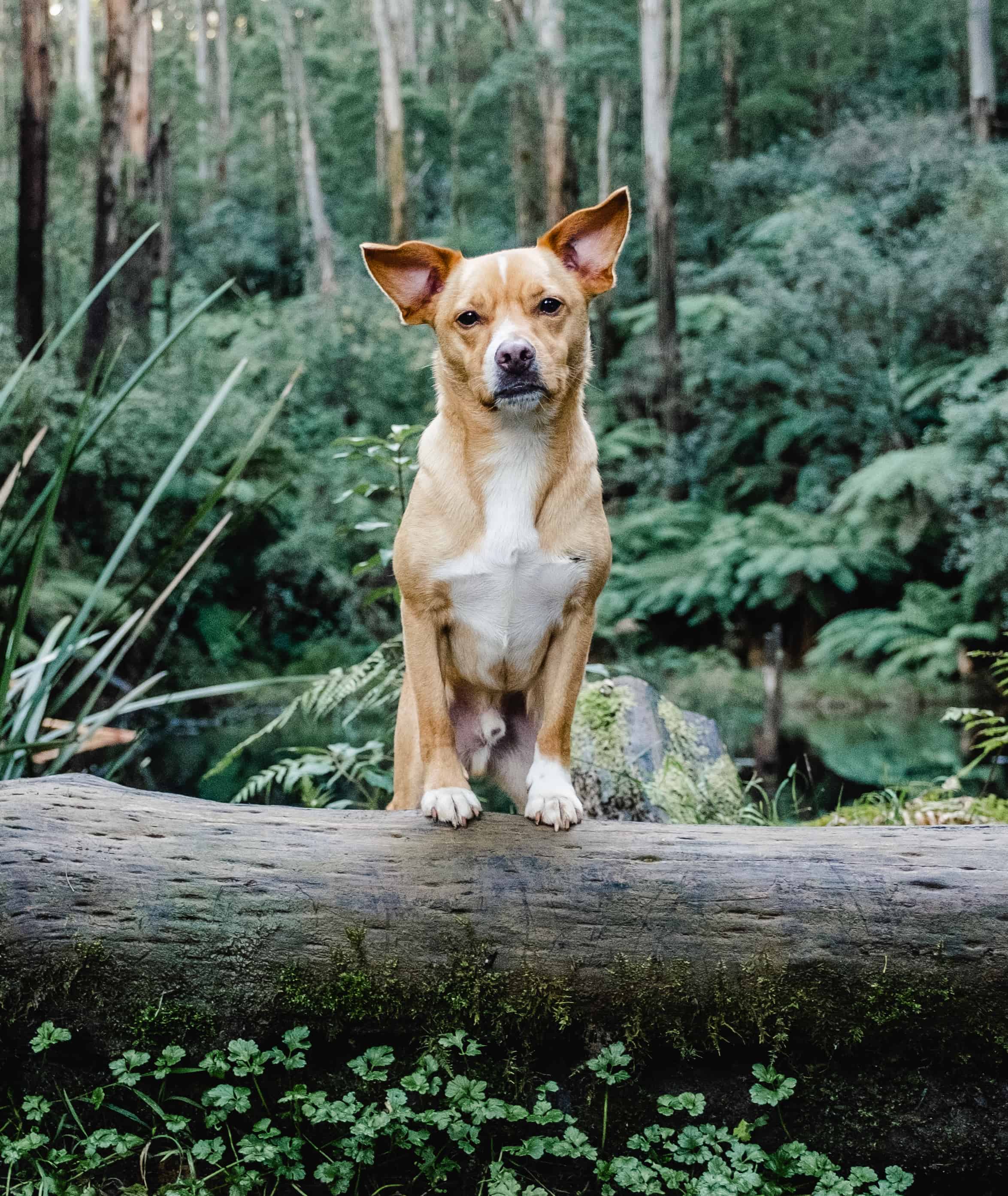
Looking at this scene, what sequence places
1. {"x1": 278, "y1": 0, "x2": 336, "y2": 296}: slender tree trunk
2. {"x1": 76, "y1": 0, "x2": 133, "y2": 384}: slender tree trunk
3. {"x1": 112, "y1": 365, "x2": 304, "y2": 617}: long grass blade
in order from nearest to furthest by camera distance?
1. {"x1": 112, "y1": 365, "x2": 304, "y2": 617}: long grass blade
2. {"x1": 76, "y1": 0, "x2": 133, "y2": 384}: slender tree trunk
3. {"x1": 278, "y1": 0, "x2": 336, "y2": 296}: slender tree trunk

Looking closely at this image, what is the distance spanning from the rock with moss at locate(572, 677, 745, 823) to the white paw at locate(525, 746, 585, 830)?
134cm

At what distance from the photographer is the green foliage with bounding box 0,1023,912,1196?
223cm

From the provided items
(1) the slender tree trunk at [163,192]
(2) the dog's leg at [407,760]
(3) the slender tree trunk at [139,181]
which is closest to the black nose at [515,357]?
(2) the dog's leg at [407,760]

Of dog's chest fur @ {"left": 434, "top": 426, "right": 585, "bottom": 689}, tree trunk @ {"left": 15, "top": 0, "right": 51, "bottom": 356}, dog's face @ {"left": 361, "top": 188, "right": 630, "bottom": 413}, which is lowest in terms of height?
dog's chest fur @ {"left": 434, "top": 426, "right": 585, "bottom": 689}

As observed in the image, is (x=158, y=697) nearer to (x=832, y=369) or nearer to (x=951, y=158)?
(x=832, y=369)

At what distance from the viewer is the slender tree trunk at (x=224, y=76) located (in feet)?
109

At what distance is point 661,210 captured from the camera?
19328 millimetres

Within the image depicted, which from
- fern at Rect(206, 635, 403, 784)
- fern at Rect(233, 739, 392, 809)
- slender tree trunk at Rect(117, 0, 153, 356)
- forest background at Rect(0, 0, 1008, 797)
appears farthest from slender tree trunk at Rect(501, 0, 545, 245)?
fern at Rect(233, 739, 392, 809)

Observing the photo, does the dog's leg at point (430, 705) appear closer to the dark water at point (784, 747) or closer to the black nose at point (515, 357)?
the black nose at point (515, 357)

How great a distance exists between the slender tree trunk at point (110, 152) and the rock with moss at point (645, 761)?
11.5m

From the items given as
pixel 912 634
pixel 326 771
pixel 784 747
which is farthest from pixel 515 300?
pixel 912 634

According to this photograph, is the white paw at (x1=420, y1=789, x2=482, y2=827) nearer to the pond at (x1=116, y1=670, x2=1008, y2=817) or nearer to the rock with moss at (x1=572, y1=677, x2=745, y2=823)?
the rock with moss at (x1=572, y1=677, x2=745, y2=823)

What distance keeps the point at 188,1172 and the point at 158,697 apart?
1.04 m

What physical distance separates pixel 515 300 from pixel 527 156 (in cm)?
1684
